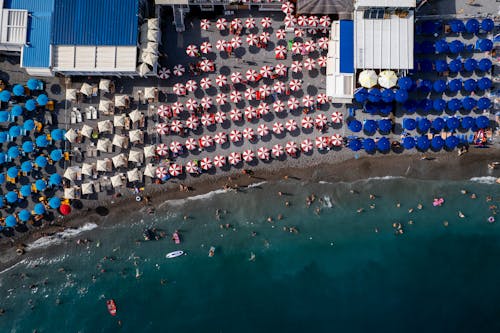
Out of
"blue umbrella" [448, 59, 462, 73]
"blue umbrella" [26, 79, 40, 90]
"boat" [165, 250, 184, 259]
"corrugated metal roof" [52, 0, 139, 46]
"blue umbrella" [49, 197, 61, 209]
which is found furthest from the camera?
"boat" [165, 250, 184, 259]

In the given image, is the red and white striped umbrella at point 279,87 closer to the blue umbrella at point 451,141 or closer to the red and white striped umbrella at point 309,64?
the red and white striped umbrella at point 309,64

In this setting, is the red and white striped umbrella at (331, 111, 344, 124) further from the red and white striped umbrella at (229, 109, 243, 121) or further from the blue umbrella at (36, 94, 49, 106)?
the blue umbrella at (36, 94, 49, 106)

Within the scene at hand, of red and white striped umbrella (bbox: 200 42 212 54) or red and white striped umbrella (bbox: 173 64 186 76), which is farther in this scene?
red and white striped umbrella (bbox: 200 42 212 54)

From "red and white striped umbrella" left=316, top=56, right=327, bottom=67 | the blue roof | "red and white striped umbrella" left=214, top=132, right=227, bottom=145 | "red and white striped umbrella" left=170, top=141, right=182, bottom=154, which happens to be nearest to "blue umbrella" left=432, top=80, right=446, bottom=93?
the blue roof

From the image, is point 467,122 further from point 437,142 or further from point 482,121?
point 437,142

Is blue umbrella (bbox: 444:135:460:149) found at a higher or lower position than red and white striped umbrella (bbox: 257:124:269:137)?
lower

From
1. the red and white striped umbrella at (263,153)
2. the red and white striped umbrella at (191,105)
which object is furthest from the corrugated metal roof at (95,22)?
the red and white striped umbrella at (263,153)

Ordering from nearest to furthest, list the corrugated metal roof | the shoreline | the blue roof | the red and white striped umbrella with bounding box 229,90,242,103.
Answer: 1. the corrugated metal roof
2. the blue roof
3. the red and white striped umbrella with bounding box 229,90,242,103
4. the shoreline

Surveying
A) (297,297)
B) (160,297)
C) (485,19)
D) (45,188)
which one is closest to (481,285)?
(297,297)

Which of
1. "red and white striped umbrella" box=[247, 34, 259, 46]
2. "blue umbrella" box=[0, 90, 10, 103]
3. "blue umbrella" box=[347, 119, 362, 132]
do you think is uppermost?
"red and white striped umbrella" box=[247, 34, 259, 46]
